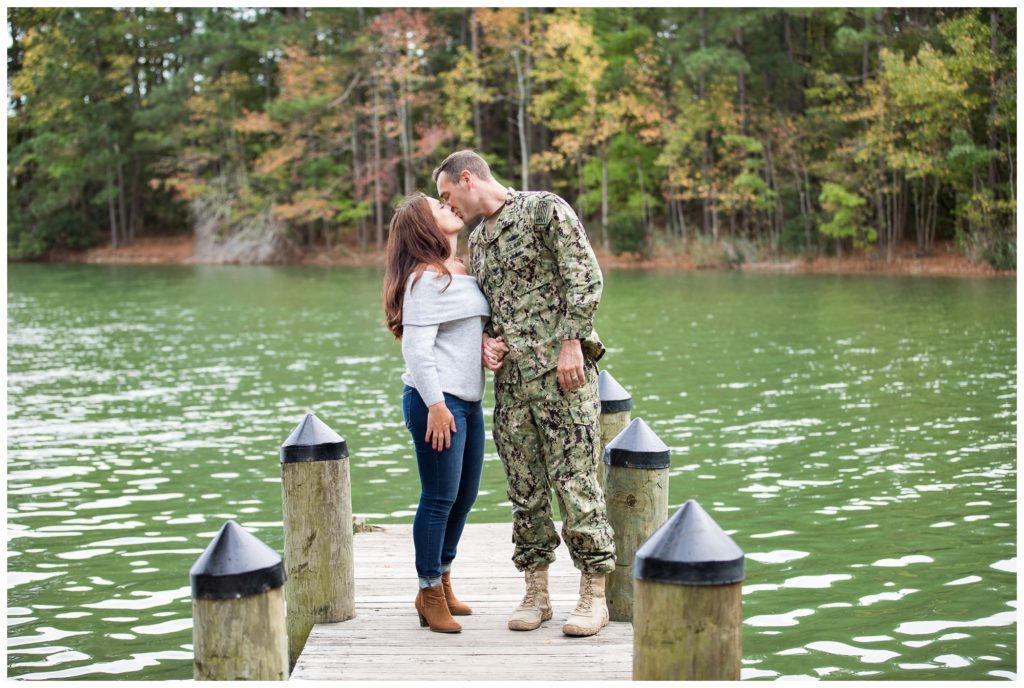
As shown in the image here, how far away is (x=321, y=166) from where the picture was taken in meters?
50.2

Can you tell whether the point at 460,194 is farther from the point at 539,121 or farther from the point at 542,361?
the point at 539,121

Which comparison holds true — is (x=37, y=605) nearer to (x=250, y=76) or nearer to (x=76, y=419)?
(x=76, y=419)

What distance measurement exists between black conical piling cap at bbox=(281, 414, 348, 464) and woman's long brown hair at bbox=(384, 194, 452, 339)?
67cm

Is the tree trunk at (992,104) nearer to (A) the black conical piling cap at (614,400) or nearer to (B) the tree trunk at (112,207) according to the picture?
(A) the black conical piling cap at (614,400)

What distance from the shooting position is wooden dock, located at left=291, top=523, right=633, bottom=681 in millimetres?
4496

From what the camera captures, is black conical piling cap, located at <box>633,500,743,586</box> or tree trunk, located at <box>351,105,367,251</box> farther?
tree trunk, located at <box>351,105,367,251</box>

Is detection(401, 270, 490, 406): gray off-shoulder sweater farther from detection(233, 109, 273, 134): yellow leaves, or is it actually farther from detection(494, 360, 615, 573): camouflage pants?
detection(233, 109, 273, 134): yellow leaves

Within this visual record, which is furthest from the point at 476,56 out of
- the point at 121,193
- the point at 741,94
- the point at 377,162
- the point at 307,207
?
the point at 121,193

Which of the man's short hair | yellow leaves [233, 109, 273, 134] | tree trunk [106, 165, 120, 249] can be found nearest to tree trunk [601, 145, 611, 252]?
yellow leaves [233, 109, 273, 134]

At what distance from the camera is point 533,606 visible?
197 inches

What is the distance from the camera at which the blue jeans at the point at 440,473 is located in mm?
4793

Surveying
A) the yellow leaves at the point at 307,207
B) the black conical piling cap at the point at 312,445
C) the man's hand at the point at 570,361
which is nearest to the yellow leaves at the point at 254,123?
the yellow leaves at the point at 307,207

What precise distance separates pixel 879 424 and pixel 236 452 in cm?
639

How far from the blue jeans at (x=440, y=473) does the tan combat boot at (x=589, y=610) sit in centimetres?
60
